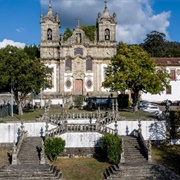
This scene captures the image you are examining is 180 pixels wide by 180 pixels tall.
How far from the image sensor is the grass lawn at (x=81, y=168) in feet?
69.3

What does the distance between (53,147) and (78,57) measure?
30.1m

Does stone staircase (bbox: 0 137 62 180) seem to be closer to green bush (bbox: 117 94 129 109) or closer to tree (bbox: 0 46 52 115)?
tree (bbox: 0 46 52 115)

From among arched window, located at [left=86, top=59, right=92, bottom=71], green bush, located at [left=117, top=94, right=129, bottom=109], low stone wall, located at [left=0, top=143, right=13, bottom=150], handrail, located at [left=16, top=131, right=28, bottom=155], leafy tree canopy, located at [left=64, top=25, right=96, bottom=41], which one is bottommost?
low stone wall, located at [left=0, top=143, right=13, bottom=150]

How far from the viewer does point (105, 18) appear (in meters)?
53.6

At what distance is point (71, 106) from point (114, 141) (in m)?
20.7

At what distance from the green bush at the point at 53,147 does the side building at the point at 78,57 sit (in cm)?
2836

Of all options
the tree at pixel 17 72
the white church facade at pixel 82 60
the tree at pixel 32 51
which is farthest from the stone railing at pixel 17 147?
the tree at pixel 32 51

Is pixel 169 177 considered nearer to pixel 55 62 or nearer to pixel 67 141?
pixel 67 141

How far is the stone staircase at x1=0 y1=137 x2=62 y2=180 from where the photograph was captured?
1977cm

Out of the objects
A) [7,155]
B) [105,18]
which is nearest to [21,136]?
[7,155]

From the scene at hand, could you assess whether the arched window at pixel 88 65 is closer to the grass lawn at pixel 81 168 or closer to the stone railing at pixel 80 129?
the stone railing at pixel 80 129

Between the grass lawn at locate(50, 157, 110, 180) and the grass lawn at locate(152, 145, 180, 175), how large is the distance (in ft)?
12.2

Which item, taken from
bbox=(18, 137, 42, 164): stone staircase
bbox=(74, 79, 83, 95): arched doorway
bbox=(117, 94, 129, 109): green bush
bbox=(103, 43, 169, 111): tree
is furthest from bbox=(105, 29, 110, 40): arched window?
bbox=(18, 137, 42, 164): stone staircase

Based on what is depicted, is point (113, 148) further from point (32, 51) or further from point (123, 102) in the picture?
point (32, 51)
